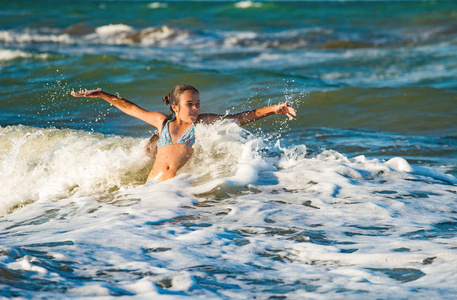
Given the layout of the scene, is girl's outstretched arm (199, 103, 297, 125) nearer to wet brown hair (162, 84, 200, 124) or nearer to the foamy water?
the foamy water

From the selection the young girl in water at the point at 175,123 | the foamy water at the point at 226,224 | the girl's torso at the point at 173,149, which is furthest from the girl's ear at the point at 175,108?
the foamy water at the point at 226,224

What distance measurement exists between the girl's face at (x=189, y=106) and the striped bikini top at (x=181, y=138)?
0.15 metres

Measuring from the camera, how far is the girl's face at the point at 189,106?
231 inches

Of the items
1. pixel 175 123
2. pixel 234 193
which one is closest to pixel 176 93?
pixel 175 123

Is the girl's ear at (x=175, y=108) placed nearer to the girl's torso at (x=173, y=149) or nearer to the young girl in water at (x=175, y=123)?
the young girl in water at (x=175, y=123)

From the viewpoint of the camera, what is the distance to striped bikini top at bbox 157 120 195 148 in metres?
6.04

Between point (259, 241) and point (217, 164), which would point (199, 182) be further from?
point (259, 241)

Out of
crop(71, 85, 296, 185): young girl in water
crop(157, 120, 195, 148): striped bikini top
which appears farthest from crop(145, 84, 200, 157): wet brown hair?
crop(157, 120, 195, 148): striped bikini top

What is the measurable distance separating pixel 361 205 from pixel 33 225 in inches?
113

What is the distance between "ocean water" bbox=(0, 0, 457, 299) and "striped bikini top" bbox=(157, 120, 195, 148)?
0.11 m

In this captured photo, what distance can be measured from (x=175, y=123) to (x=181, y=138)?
0.18 m

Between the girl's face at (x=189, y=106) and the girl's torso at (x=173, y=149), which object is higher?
the girl's face at (x=189, y=106)

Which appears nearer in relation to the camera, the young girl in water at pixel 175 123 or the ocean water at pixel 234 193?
the ocean water at pixel 234 193

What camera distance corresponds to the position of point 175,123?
6090 mm
